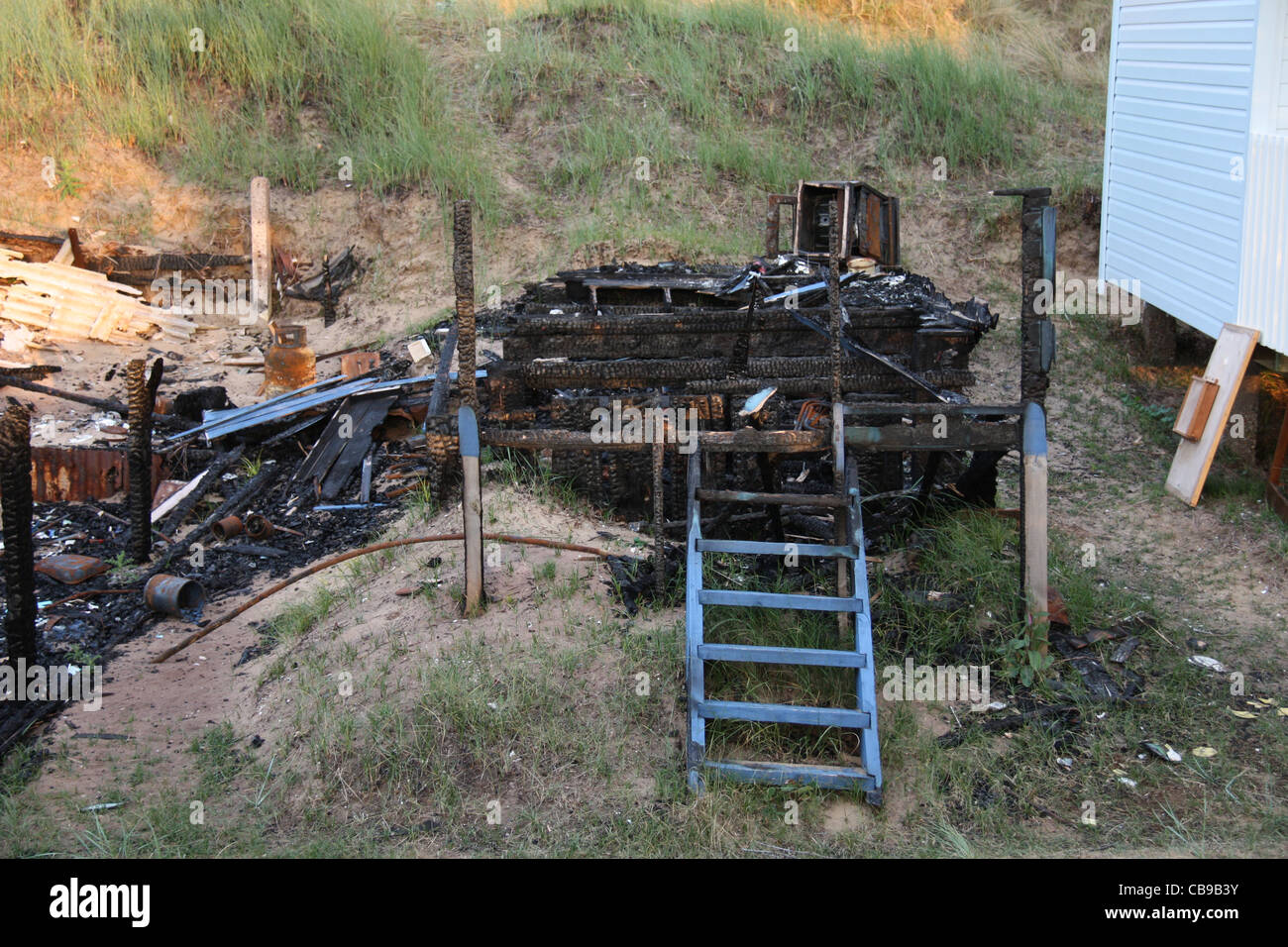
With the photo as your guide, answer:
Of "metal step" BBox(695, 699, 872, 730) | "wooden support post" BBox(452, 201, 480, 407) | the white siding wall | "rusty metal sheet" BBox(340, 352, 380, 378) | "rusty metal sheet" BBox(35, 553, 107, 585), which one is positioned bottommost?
"rusty metal sheet" BBox(35, 553, 107, 585)

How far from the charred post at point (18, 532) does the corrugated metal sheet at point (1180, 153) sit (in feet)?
27.6

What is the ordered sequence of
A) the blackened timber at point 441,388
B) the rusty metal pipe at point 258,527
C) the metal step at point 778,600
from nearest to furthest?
the metal step at point 778,600
the blackened timber at point 441,388
the rusty metal pipe at point 258,527

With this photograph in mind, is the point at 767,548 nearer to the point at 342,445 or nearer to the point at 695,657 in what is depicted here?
the point at 695,657

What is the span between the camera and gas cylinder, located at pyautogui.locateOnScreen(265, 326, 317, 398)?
34.5ft

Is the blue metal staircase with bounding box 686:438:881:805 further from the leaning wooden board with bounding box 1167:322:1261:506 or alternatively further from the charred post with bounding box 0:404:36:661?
the leaning wooden board with bounding box 1167:322:1261:506

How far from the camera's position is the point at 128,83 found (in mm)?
13945

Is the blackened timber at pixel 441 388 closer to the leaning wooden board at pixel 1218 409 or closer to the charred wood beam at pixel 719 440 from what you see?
the charred wood beam at pixel 719 440

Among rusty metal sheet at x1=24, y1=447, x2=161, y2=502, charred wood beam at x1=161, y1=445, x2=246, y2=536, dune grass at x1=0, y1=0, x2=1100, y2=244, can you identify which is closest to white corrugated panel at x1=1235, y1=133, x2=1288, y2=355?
dune grass at x1=0, y1=0, x2=1100, y2=244

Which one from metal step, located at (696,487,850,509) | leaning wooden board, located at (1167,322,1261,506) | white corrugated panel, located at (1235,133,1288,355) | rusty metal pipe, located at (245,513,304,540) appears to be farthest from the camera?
leaning wooden board, located at (1167,322,1261,506)

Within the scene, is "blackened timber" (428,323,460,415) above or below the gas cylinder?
above

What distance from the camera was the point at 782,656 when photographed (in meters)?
5.05

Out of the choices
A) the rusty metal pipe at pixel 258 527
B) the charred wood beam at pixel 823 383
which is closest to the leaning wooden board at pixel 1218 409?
the charred wood beam at pixel 823 383

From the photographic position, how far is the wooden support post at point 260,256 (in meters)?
12.8

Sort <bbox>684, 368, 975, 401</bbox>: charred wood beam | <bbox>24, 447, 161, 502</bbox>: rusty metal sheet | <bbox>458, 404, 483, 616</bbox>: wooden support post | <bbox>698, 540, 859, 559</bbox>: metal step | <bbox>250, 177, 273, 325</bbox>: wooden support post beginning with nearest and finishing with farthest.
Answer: <bbox>698, 540, 859, 559</bbox>: metal step → <bbox>458, 404, 483, 616</bbox>: wooden support post → <bbox>684, 368, 975, 401</bbox>: charred wood beam → <bbox>24, 447, 161, 502</bbox>: rusty metal sheet → <bbox>250, 177, 273, 325</bbox>: wooden support post
